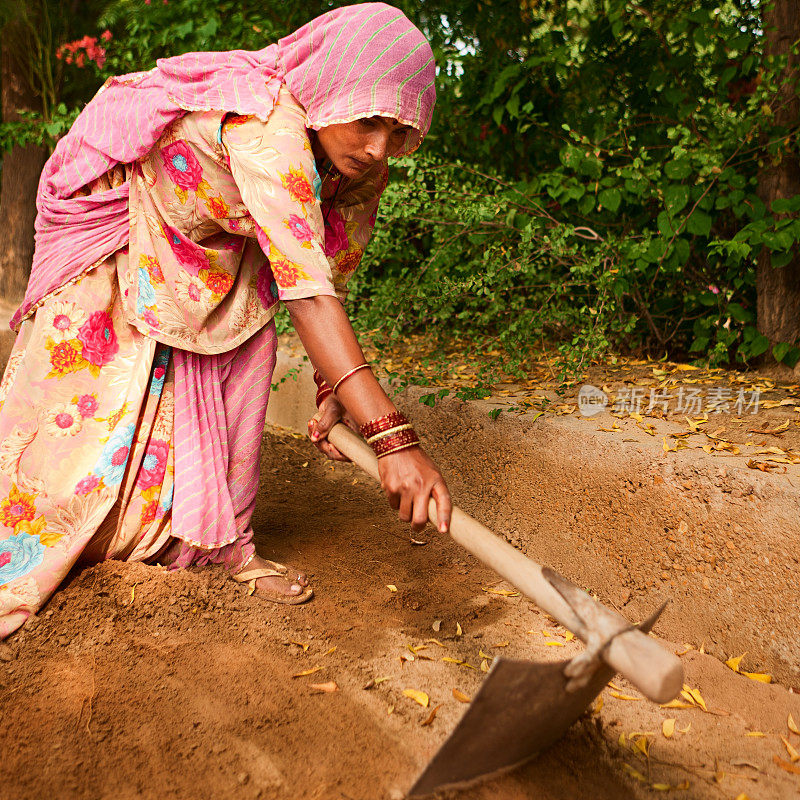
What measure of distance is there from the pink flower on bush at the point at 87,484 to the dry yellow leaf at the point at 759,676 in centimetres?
198

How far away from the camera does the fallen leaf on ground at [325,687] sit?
1.94m

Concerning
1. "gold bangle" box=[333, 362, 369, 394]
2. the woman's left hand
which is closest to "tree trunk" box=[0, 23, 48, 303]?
the woman's left hand

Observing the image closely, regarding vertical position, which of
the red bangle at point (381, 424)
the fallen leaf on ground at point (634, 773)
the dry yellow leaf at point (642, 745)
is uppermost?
the red bangle at point (381, 424)

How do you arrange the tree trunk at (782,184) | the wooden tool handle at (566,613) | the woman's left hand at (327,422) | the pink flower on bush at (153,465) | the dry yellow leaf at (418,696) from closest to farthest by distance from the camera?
the wooden tool handle at (566,613) → the dry yellow leaf at (418,696) → the woman's left hand at (327,422) → the pink flower on bush at (153,465) → the tree trunk at (782,184)

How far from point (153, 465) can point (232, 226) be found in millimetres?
794

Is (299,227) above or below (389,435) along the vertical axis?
above

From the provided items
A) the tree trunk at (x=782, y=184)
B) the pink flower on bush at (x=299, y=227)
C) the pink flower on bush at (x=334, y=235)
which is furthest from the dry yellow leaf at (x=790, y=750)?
the tree trunk at (x=782, y=184)

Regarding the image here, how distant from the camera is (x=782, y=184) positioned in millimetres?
3230

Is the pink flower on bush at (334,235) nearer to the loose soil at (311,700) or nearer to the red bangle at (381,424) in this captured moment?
the red bangle at (381,424)

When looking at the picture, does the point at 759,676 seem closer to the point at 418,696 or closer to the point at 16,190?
the point at 418,696

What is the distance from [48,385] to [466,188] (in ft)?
7.53

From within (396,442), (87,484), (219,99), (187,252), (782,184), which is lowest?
(87,484)

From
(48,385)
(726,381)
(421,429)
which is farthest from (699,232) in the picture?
(48,385)

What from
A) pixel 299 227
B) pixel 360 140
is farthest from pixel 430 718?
pixel 360 140
